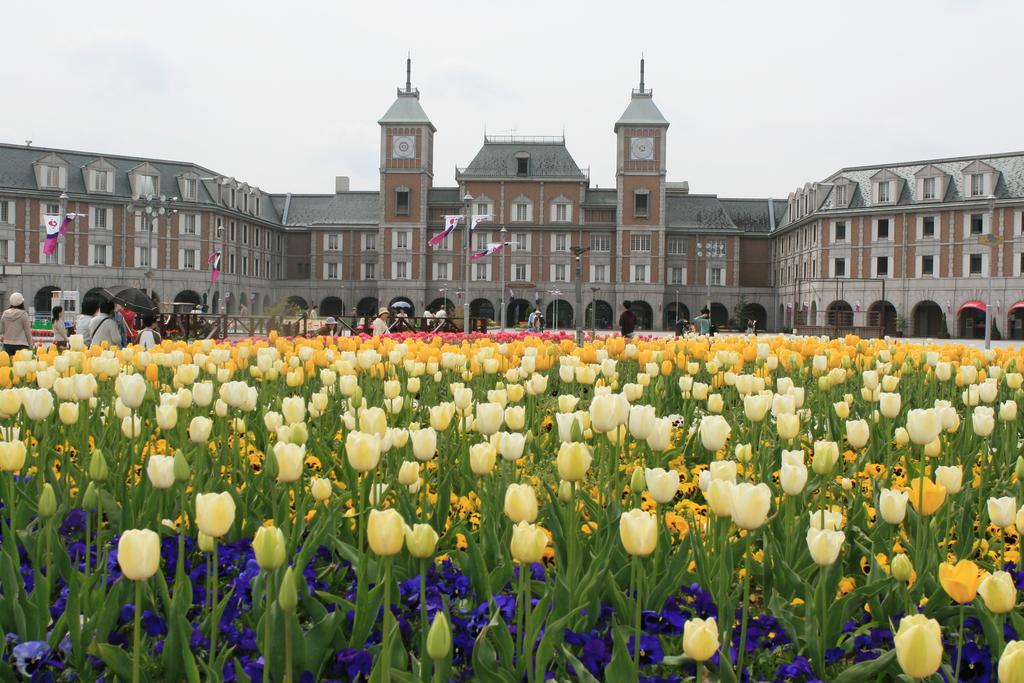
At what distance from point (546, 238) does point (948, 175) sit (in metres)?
26.0

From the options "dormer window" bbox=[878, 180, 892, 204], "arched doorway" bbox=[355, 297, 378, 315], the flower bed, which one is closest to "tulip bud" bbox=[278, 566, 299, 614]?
the flower bed

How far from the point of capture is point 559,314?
65375 millimetres

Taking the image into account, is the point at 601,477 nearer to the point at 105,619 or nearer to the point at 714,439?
the point at 714,439

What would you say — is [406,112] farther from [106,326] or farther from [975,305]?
[106,326]

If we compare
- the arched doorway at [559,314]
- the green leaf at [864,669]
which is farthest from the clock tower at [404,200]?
the green leaf at [864,669]

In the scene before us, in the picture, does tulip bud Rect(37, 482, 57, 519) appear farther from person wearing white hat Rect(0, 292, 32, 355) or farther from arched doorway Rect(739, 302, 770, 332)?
arched doorway Rect(739, 302, 770, 332)

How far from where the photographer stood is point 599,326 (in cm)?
6581

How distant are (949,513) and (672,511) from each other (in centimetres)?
104

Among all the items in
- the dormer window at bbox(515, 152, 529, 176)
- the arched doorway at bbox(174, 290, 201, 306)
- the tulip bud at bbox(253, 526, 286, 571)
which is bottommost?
the tulip bud at bbox(253, 526, 286, 571)

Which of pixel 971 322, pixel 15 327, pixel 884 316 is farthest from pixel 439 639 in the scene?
pixel 884 316

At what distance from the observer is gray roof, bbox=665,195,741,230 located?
2611 inches

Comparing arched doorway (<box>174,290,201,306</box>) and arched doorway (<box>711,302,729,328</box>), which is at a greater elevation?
arched doorway (<box>174,290,201,306</box>)

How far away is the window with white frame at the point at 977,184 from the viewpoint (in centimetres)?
5184

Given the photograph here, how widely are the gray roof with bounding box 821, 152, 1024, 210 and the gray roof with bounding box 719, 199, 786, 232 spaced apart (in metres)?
10.1
